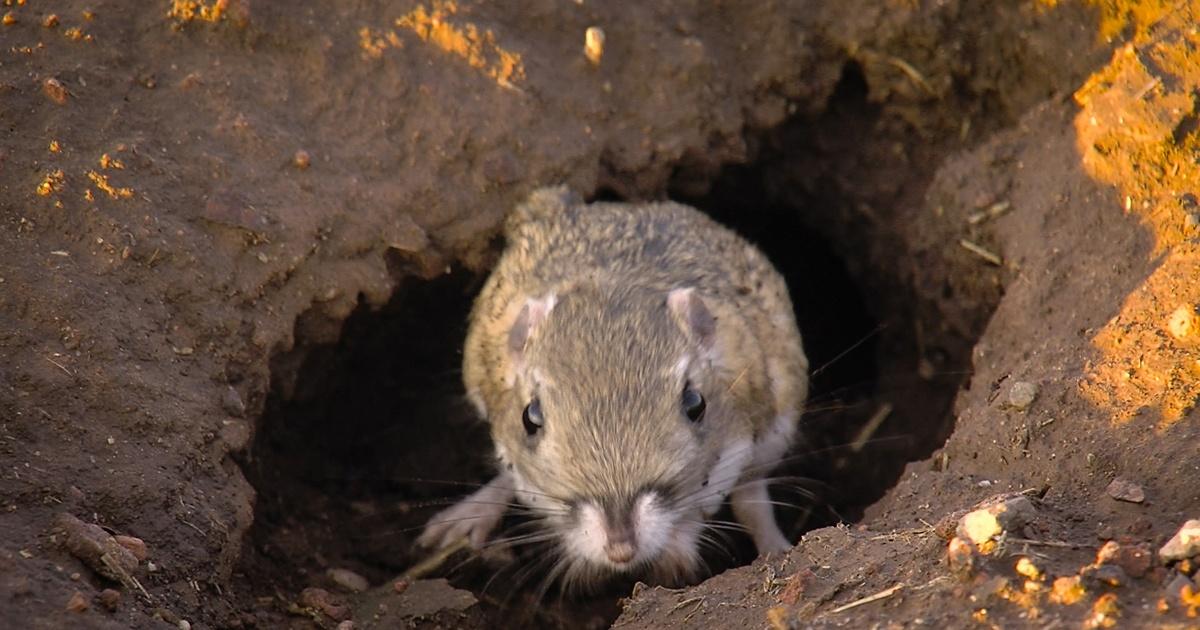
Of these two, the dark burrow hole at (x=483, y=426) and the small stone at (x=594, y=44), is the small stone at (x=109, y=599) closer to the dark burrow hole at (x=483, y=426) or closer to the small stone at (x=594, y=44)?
the dark burrow hole at (x=483, y=426)

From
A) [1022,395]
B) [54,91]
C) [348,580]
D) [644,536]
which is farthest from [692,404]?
[54,91]

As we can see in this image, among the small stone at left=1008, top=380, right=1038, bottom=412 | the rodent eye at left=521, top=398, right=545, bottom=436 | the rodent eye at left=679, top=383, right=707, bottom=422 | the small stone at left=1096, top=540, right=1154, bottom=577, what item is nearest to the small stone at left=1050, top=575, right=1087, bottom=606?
the small stone at left=1096, top=540, right=1154, bottom=577

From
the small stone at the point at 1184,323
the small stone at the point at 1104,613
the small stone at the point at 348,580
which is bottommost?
the small stone at the point at 348,580

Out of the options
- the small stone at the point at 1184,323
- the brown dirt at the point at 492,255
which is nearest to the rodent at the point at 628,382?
the brown dirt at the point at 492,255

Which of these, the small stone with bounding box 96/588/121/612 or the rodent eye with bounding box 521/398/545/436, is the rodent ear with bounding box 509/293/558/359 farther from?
the small stone with bounding box 96/588/121/612

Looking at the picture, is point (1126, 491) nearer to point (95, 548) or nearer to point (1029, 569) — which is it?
point (1029, 569)

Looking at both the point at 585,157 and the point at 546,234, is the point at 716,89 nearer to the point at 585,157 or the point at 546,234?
the point at 585,157

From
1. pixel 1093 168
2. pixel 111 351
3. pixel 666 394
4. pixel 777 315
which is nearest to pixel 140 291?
pixel 111 351

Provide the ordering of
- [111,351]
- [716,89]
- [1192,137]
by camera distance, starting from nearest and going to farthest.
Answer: [111,351] → [1192,137] → [716,89]
